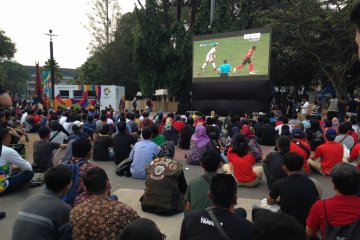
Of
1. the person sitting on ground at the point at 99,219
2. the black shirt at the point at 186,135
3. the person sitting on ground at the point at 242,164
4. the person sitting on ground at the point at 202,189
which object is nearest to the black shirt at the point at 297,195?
the person sitting on ground at the point at 202,189

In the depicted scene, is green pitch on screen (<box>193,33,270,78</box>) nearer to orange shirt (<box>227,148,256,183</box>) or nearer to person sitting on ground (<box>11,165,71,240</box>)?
orange shirt (<box>227,148,256,183</box>)

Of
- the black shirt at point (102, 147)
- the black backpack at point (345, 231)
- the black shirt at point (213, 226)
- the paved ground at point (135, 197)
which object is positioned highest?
the black backpack at point (345, 231)

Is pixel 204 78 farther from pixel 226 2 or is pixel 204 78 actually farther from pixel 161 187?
pixel 161 187

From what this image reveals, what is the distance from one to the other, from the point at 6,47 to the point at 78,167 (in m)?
56.8

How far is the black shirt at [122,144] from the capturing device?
8953 millimetres

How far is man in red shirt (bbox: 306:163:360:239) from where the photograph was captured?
301 centimetres

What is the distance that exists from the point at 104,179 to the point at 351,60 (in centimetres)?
2466

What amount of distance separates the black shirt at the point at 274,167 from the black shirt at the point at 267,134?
6.82m

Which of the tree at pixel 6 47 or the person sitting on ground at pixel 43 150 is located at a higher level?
the tree at pixel 6 47

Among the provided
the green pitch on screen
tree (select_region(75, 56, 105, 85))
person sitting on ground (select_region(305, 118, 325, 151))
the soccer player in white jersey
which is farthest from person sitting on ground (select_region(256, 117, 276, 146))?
tree (select_region(75, 56, 105, 85))

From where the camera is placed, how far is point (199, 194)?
4113 mm

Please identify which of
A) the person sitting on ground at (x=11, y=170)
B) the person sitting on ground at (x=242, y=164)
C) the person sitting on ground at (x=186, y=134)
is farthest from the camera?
the person sitting on ground at (x=186, y=134)

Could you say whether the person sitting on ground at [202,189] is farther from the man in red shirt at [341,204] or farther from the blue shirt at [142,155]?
the blue shirt at [142,155]

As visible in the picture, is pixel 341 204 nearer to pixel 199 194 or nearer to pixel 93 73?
pixel 199 194
